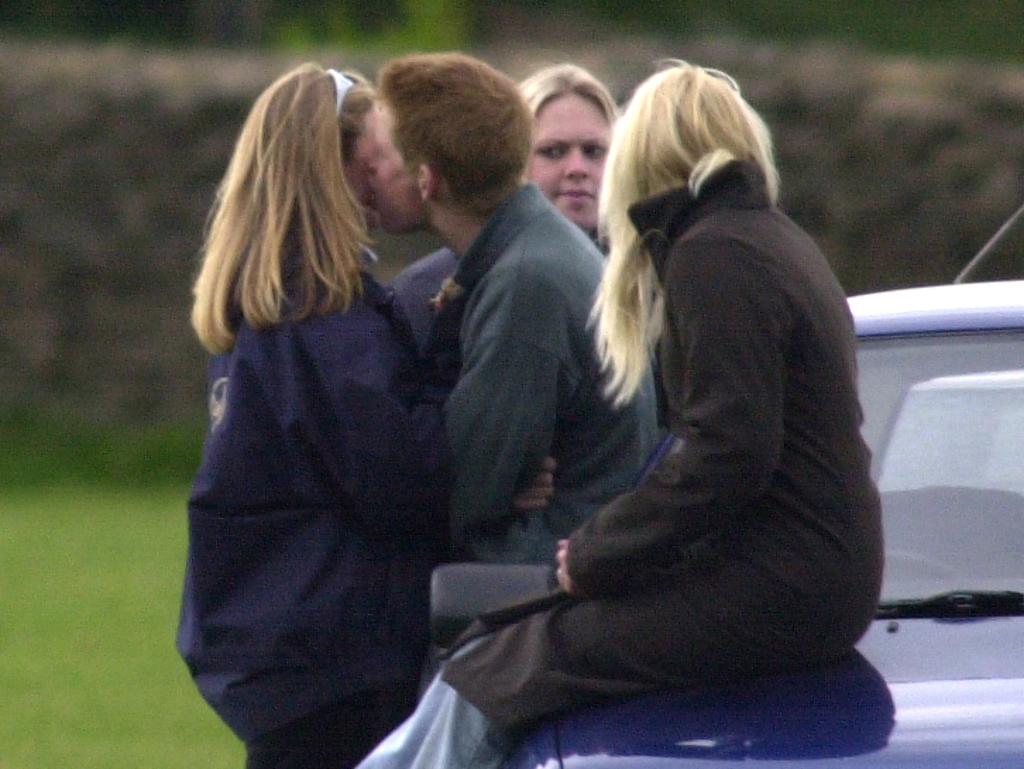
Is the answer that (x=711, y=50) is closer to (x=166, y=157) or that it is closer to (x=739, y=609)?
(x=166, y=157)

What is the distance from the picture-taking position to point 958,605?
3377mm

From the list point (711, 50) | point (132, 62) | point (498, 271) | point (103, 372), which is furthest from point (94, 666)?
point (711, 50)

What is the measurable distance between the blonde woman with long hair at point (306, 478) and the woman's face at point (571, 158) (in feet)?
5.57

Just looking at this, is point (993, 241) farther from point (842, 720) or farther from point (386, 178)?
point (842, 720)

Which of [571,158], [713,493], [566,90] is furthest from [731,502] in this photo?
[566,90]

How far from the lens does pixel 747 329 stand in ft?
9.68

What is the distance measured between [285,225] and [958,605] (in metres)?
1.30

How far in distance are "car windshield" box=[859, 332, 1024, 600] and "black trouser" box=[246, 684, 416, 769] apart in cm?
91

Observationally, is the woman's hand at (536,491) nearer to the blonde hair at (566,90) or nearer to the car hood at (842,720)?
the car hood at (842,720)

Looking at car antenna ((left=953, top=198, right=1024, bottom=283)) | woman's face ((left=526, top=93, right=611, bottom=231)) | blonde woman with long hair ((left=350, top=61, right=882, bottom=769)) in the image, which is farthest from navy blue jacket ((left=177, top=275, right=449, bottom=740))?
woman's face ((left=526, top=93, right=611, bottom=231))

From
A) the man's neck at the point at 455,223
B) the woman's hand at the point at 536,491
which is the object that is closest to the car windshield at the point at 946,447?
the woman's hand at the point at 536,491

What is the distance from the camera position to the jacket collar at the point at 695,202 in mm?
3086

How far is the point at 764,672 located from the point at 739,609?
0.46ft

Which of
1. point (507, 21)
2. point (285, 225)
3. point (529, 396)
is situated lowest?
point (507, 21)
